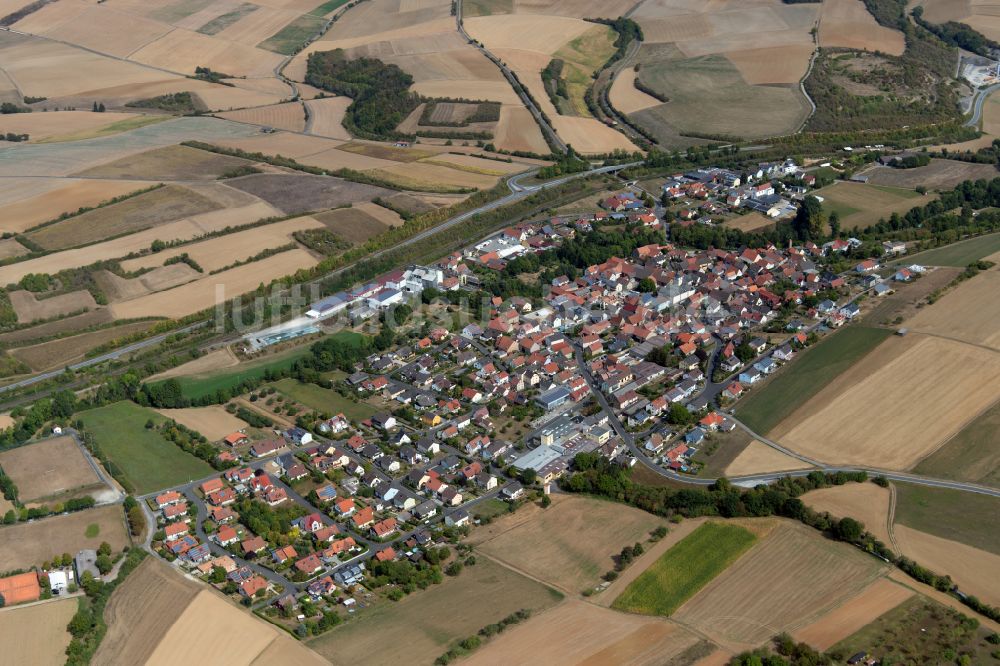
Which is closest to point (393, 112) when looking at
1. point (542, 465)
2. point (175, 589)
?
point (542, 465)

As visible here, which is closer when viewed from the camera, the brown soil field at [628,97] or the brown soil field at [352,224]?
the brown soil field at [352,224]

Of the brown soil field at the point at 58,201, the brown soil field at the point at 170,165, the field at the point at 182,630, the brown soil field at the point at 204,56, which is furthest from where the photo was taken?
the brown soil field at the point at 204,56

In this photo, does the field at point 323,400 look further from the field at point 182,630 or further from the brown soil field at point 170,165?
the brown soil field at point 170,165

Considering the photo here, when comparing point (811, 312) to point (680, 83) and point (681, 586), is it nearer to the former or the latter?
point (681, 586)

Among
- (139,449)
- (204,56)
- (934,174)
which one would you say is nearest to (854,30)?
(934,174)

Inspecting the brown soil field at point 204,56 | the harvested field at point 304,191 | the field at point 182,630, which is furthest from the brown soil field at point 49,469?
the brown soil field at point 204,56

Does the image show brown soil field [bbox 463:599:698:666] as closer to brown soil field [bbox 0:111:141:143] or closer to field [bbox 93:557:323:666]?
field [bbox 93:557:323:666]
